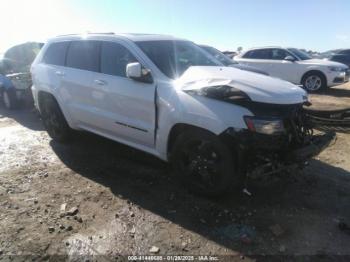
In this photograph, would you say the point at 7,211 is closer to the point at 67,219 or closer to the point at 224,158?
the point at 67,219

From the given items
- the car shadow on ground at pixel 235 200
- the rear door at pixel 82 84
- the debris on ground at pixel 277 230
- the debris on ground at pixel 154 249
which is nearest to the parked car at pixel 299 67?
the car shadow on ground at pixel 235 200

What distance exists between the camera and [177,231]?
3.62m

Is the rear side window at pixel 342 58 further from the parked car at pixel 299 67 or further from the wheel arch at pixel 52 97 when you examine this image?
the wheel arch at pixel 52 97

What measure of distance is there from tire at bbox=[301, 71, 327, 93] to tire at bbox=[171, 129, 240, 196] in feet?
31.8

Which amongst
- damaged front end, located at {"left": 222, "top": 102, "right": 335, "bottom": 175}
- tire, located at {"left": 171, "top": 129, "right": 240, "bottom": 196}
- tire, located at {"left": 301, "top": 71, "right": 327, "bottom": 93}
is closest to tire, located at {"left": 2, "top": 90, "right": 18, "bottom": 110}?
tire, located at {"left": 171, "top": 129, "right": 240, "bottom": 196}

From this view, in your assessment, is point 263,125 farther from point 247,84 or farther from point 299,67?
point 299,67

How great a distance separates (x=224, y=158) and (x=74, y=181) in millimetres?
2167

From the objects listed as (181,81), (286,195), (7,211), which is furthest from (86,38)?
(286,195)

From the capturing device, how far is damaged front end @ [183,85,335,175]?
3.62 metres

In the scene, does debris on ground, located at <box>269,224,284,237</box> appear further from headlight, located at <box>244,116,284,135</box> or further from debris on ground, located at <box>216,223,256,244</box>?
headlight, located at <box>244,116,284,135</box>

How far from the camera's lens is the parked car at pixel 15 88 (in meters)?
9.66

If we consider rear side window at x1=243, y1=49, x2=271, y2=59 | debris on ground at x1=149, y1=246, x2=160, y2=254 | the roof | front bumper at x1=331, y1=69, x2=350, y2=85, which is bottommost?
front bumper at x1=331, y1=69, x2=350, y2=85

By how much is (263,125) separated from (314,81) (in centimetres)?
1022

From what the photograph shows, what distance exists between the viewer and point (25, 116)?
29.7 feet
